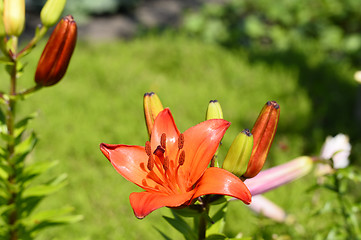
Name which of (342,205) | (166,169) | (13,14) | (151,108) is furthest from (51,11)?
(342,205)

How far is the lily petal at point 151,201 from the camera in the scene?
1.99 ft

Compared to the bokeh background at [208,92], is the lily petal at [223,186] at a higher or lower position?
higher

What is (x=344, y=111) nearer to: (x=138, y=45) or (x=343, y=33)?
(x=343, y=33)

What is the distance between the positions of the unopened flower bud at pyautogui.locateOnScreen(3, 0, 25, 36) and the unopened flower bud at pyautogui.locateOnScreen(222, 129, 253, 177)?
1.49 ft

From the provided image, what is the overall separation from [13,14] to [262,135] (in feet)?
1.62

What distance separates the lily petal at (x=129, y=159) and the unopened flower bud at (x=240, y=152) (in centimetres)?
14

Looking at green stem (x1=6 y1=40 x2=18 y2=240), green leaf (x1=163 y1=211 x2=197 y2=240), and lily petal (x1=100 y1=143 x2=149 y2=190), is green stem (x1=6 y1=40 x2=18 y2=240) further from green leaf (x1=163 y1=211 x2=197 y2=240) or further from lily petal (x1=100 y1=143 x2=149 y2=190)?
green leaf (x1=163 y1=211 x2=197 y2=240)

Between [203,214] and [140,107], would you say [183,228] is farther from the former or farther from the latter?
[140,107]

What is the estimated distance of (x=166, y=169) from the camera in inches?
27.9

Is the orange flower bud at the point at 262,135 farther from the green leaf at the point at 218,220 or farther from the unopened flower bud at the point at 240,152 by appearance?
the green leaf at the point at 218,220

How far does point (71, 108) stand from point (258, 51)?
1.77 m

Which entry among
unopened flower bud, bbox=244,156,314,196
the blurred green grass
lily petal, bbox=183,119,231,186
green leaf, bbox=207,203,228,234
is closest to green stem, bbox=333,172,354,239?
unopened flower bud, bbox=244,156,314,196

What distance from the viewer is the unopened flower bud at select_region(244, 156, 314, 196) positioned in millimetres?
844

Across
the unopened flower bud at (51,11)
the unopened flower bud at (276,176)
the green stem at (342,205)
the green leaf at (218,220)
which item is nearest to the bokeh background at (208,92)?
the green stem at (342,205)
